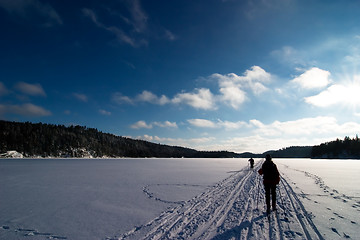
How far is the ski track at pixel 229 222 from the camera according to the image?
5.36m

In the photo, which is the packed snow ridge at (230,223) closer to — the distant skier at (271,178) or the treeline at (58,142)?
the distant skier at (271,178)

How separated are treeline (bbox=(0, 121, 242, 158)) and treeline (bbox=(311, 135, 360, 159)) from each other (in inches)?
4693

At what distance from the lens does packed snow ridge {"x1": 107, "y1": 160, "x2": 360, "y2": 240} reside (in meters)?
5.37

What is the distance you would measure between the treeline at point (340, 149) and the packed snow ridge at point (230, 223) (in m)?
110

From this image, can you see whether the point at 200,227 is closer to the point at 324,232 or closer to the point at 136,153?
the point at 324,232

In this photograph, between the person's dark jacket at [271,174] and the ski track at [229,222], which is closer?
the ski track at [229,222]

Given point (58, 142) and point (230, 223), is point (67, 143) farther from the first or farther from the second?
point (230, 223)

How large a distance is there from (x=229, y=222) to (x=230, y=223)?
96mm

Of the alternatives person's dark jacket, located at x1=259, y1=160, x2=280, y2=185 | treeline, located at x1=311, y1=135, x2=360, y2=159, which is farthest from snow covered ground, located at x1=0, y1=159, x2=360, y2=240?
treeline, located at x1=311, y1=135, x2=360, y2=159

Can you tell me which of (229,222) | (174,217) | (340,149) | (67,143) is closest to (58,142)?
(67,143)

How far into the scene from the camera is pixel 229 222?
6.34m

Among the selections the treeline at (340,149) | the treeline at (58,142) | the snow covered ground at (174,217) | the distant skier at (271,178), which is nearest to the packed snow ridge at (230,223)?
the snow covered ground at (174,217)

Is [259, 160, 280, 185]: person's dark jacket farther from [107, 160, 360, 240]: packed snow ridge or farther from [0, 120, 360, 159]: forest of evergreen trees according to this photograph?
[0, 120, 360, 159]: forest of evergreen trees

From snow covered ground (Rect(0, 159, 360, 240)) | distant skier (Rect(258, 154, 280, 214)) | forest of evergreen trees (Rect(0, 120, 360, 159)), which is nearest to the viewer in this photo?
snow covered ground (Rect(0, 159, 360, 240))
